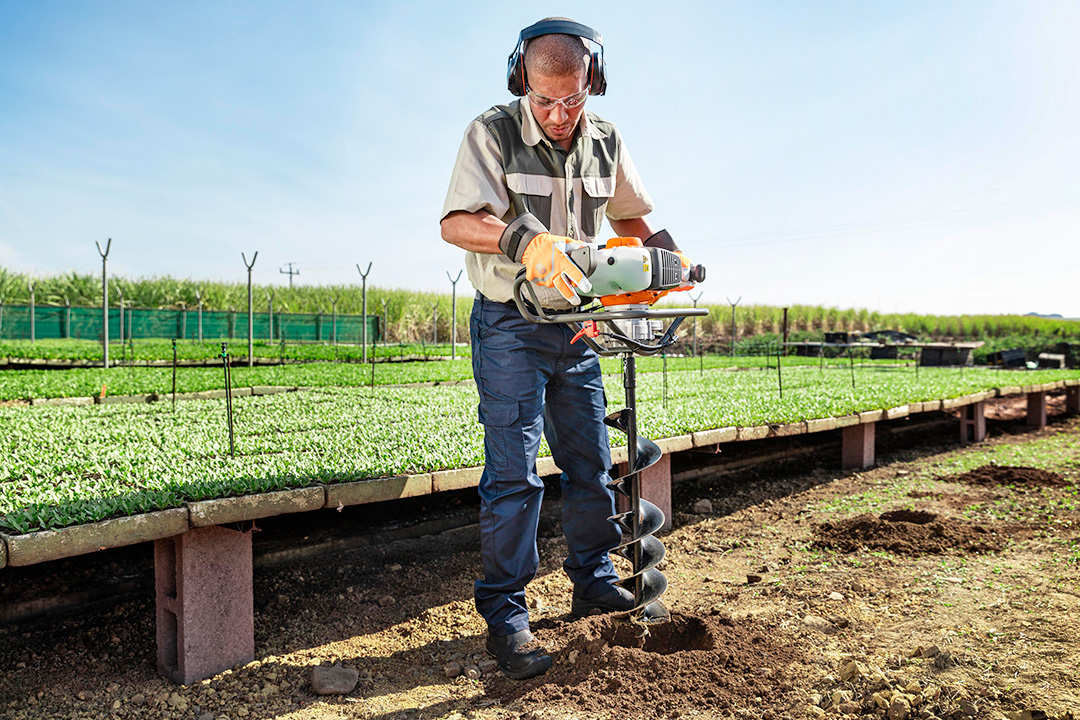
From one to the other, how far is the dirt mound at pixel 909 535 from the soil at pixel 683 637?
0.05ft

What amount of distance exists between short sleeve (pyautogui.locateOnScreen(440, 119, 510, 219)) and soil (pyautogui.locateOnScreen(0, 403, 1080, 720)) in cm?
136

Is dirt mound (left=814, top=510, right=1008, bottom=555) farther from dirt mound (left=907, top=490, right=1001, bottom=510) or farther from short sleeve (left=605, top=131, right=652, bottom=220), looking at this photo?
short sleeve (left=605, top=131, right=652, bottom=220)

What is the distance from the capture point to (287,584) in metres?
2.89

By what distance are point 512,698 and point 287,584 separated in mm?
1262

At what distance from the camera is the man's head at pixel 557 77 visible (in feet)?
6.86

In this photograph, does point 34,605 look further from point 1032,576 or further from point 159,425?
point 1032,576

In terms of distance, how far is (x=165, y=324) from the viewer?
22.8 m

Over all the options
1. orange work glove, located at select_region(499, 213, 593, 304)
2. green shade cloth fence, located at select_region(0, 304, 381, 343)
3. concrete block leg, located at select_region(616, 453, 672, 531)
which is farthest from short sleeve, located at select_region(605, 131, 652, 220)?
green shade cloth fence, located at select_region(0, 304, 381, 343)

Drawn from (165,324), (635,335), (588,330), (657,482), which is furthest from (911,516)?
(165,324)

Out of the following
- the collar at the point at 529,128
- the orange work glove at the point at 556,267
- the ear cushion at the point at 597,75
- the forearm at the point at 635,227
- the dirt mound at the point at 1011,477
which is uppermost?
the ear cushion at the point at 597,75

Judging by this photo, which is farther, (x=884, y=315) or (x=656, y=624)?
(x=884, y=315)

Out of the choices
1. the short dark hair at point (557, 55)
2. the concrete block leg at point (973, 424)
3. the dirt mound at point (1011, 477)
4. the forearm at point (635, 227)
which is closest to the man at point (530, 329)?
the short dark hair at point (557, 55)

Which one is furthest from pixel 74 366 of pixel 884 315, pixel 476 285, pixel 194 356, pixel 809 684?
pixel 884 315

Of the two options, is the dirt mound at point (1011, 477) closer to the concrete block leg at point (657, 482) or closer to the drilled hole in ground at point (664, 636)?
the concrete block leg at point (657, 482)
